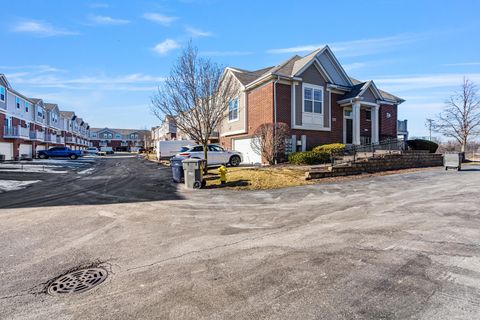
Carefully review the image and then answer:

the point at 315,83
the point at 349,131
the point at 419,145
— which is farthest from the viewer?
the point at 349,131

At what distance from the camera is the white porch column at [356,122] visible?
2262cm

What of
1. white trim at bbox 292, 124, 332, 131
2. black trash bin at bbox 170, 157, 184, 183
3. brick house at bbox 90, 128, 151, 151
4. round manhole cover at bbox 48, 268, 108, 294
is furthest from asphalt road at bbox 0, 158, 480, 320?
brick house at bbox 90, 128, 151, 151

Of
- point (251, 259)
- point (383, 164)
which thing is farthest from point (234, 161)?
point (251, 259)

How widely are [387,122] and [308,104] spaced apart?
36.8ft

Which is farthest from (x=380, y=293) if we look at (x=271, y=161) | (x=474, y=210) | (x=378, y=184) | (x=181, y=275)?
(x=271, y=161)

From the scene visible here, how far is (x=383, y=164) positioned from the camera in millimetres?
16406

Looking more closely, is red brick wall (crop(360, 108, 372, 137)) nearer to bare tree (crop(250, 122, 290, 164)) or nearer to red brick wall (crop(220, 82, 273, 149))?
bare tree (crop(250, 122, 290, 164))

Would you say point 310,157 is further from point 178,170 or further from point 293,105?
point 178,170

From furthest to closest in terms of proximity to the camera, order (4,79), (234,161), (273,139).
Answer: (4,79) < (234,161) < (273,139)

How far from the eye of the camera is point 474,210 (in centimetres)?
712

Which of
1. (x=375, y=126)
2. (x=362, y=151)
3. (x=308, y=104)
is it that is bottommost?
(x=362, y=151)

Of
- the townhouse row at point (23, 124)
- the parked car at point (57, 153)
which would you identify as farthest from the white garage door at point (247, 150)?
the parked car at point (57, 153)

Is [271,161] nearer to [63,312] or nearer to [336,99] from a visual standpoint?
[336,99]

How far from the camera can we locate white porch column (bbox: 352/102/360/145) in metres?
22.6
